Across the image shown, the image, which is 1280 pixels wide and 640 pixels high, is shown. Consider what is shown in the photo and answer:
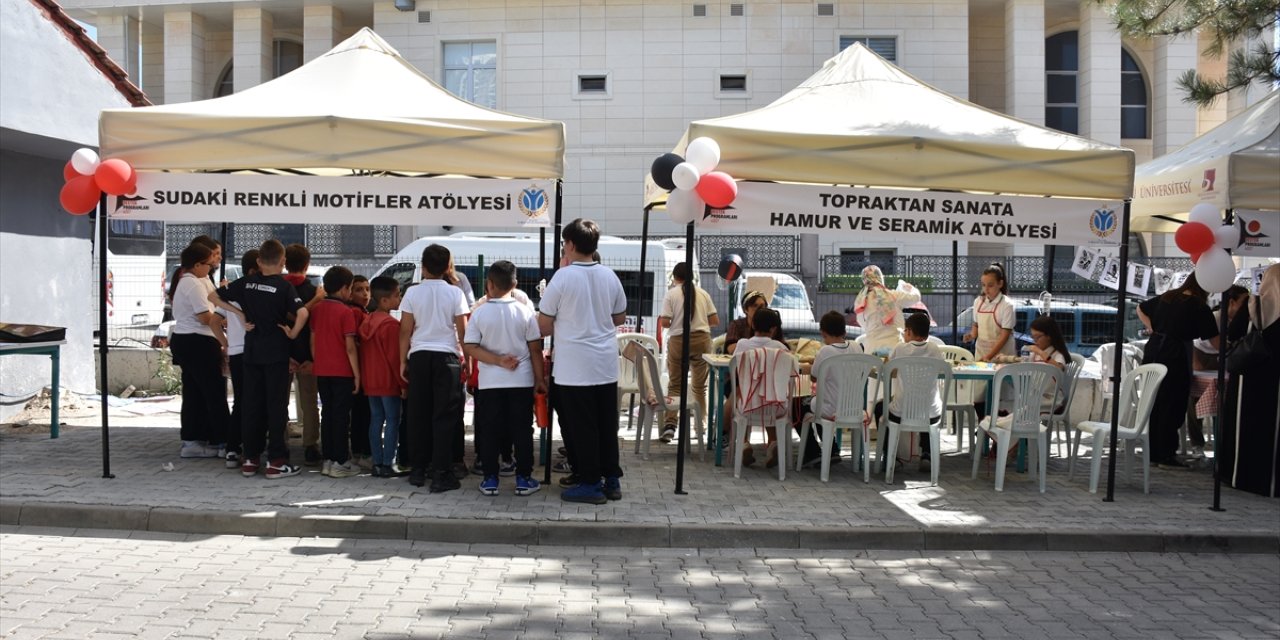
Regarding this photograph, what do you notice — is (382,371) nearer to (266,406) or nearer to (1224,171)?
(266,406)

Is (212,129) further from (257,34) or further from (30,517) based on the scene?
(257,34)

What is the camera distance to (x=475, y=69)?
1114 inches

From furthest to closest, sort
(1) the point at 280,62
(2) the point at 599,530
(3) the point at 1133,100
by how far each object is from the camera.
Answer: (1) the point at 280,62 < (3) the point at 1133,100 < (2) the point at 599,530

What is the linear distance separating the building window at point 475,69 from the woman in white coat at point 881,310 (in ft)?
62.9

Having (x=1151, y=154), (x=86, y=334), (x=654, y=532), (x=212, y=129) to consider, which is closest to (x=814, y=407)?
(x=654, y=532)

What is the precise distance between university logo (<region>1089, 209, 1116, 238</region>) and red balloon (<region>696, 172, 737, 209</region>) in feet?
10.2

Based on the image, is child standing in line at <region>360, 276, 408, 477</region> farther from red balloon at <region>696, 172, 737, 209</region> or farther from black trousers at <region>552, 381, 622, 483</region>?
red balloon at <region>696, 172, 737, 209</region>

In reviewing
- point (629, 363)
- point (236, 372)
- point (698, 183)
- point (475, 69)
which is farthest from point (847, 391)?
point (475, 69)

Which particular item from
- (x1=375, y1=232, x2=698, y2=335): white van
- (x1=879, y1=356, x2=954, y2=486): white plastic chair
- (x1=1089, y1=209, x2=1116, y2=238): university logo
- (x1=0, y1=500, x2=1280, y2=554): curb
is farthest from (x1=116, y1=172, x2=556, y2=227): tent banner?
(x1=375, y1=232, x2=698, y2=335): white van

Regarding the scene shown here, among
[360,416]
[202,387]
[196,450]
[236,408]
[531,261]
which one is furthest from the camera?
[531,261]

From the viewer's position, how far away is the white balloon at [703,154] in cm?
758

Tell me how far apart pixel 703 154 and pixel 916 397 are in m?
2.76

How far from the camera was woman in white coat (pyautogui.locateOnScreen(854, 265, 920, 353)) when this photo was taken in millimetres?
10695

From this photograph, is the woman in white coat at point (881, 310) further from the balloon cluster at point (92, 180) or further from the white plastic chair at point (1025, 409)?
the balloon cluster at point (92, 180)
